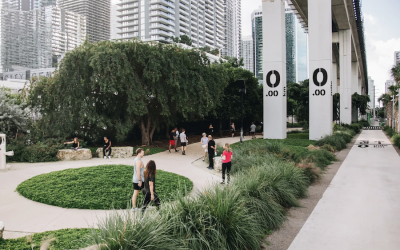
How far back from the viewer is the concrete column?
2320cm

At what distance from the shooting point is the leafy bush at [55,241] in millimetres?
5016

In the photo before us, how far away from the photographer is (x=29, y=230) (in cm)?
620

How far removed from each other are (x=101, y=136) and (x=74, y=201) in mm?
13530

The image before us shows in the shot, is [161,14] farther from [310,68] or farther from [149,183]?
[149,183]

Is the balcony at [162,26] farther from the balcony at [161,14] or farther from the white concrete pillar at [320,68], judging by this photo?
the white concrete pillar at [320,68]

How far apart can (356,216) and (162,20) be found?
12231 centimetres

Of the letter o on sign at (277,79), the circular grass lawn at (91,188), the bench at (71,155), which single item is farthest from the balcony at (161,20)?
the circular grass lawn at (91,188)

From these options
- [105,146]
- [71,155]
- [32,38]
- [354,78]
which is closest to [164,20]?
[354,78]

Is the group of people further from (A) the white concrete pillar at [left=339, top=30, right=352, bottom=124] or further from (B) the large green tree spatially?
(A) the white concrete pillar at [left=339, top=30, right=352, bottom=124]

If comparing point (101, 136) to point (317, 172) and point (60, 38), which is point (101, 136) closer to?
point (317, 172)

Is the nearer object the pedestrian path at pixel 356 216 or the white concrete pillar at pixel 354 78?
the pedestrian path at pixel 356 216

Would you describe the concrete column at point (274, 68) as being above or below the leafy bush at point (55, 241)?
above

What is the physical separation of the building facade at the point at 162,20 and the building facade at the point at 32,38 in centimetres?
4827

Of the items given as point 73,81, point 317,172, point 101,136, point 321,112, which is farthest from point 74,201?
point 321,112
